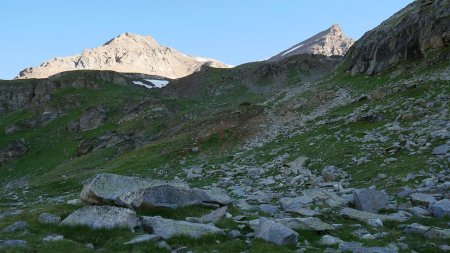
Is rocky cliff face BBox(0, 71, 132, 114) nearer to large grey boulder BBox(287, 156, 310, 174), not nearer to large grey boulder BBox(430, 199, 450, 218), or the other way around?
large grey boulder BBox(287, 156, 310, 174)

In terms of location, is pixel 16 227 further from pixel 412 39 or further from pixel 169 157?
pixel 412 39

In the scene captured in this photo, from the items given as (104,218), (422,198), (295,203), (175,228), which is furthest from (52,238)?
(422,198)

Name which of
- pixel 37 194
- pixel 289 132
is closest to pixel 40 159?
pixel 37 194

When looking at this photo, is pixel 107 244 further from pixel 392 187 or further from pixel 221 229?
pixel 392 187

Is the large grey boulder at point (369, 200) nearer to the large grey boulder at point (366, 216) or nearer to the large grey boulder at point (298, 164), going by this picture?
the large grey boulder at point (366, 216)

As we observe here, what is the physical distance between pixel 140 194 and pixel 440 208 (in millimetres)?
12430

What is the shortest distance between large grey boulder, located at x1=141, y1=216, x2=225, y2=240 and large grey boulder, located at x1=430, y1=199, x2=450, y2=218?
28.7 feet

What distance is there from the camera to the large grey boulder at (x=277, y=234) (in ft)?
46.3

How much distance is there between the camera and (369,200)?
62.6 feet

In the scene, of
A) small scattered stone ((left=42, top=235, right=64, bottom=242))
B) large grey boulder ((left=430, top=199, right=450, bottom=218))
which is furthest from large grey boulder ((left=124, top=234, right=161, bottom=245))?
large grey boulder ((left=430, top=199, right=450, bottom=218))

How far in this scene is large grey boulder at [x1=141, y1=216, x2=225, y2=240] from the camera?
1521 centimetres

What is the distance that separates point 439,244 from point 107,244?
10.8 metres

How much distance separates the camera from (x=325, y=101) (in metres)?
54.8

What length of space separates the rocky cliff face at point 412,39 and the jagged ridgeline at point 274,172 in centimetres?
17
